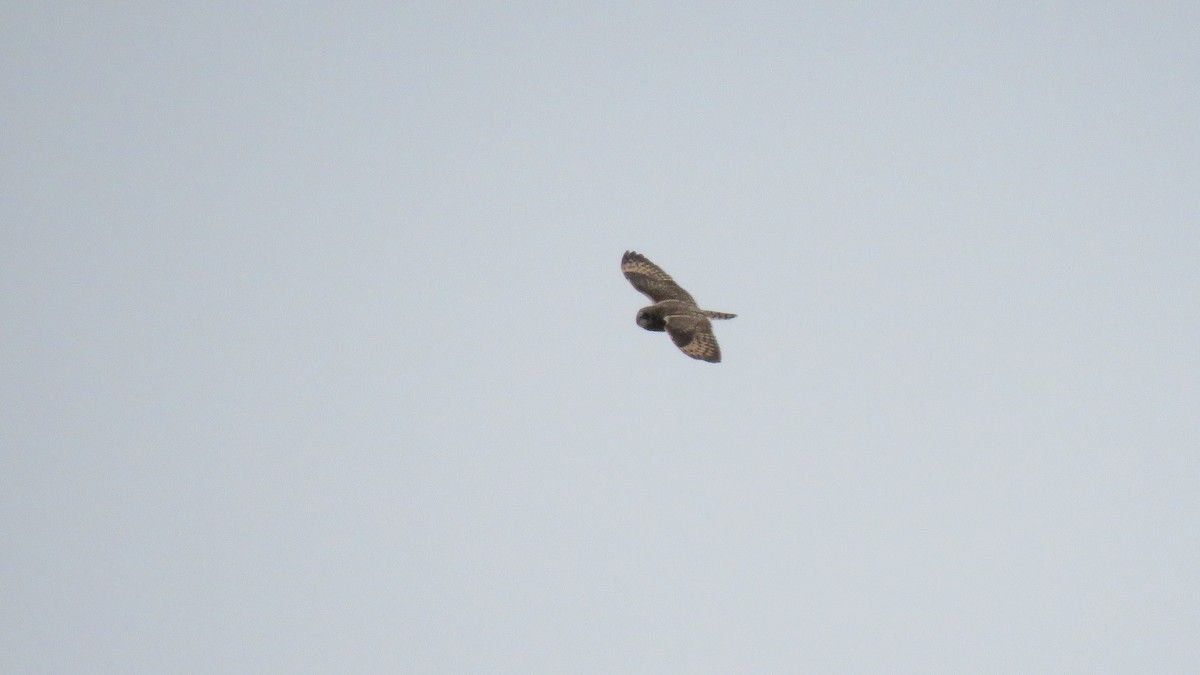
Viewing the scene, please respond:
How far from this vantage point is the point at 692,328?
38.9m

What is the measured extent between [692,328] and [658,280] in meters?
6.56

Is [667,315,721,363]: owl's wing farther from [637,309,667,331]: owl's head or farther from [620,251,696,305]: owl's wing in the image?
[620,251,696,305]: owl's wing

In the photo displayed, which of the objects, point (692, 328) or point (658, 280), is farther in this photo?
point (658, 280)

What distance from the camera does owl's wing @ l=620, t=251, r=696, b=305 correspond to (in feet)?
142

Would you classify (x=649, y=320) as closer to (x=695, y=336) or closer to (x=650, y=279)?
(x=695, y=336)

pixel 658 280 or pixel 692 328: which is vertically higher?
pixel 658 280

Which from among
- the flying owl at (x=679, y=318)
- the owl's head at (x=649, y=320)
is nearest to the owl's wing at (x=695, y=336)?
the flying owl at (x=679, y=318)

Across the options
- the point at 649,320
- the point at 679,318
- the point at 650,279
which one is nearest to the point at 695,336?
the point at 679,318

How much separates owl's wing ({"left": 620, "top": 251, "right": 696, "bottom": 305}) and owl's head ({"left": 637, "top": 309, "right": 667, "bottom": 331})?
8.53 ft

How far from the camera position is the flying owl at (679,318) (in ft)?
125

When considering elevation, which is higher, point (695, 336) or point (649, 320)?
point (649, 320)

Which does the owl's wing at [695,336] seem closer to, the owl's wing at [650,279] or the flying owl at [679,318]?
the flying owl at [679,318]

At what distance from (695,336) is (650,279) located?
701 centimetres

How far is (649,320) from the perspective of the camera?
132 feet
